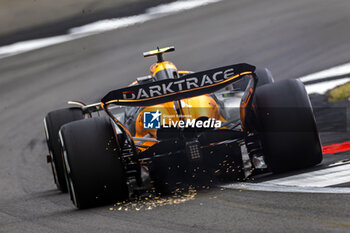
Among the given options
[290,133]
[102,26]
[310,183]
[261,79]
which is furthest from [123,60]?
[310,183]

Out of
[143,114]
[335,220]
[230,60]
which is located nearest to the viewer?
[335,220]

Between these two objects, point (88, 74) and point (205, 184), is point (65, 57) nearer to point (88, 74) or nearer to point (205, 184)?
point (88, 74)

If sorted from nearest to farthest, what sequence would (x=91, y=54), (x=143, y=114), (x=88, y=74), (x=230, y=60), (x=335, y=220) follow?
(x=335, y=220) < (x=143, y=114) < (x=230, y=60) < (x=88, y=74) < (x=91, y=54)

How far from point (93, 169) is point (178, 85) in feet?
3.79

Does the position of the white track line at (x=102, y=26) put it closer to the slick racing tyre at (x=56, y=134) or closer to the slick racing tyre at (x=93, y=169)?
the slick racing tyre at (x=56, y=134)

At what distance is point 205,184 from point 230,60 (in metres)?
9.24

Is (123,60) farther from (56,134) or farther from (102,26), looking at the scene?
(56,134)

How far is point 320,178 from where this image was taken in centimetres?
660

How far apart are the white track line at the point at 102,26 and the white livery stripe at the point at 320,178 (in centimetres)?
1342

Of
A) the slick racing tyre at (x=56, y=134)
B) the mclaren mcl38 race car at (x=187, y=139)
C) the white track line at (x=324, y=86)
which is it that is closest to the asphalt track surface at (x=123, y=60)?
the slick racing tyre at (x=56, y=134)

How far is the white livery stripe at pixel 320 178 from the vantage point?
20.7 feet

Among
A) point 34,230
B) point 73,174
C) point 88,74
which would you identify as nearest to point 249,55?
point 88,74

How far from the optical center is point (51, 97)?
1652cm

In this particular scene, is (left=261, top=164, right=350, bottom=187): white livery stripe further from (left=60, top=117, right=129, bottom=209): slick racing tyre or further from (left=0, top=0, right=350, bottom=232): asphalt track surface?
(left=60, top=117, right=129, bottom=209): slick racing tyre
